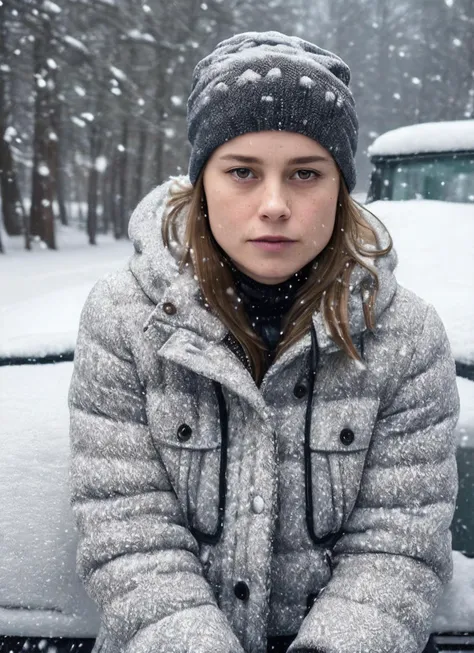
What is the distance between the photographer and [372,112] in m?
23.5

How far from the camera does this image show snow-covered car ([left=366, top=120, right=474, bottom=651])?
65.1 inches

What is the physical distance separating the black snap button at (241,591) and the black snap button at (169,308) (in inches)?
22.8

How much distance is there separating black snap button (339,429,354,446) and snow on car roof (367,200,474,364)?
639 millimetres

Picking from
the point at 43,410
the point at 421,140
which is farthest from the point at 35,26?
the point at 43,410

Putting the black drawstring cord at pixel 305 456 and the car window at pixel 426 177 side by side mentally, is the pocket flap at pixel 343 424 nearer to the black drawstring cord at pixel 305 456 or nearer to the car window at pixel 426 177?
the black drawstring cord at pixel 305 456

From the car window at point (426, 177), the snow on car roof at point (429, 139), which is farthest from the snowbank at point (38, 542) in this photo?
the snow on car roof at point (429, 139)

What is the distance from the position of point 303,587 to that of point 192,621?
0.96 feet

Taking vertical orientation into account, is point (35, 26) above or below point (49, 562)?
above

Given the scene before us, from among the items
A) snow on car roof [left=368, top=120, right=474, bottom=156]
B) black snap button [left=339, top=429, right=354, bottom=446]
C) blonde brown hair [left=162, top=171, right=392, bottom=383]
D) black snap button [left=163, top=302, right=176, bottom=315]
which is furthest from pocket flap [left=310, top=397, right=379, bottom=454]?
snow on car roof [left=368, top=120, right=474, bottom=156]

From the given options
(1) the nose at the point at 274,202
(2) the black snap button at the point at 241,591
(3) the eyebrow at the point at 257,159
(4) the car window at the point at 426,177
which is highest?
(3) the eyebrow at the point at 257,159

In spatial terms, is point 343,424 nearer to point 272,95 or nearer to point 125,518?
point 125,518

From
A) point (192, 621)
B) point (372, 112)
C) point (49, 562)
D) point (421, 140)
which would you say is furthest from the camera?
point (372, 112)

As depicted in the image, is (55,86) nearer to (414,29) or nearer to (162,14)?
(162,14)

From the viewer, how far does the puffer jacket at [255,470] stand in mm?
1328
